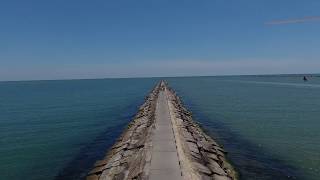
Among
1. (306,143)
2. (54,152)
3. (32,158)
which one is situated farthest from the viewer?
(306,143)

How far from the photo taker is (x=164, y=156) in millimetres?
16766

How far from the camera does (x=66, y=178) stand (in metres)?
18.0

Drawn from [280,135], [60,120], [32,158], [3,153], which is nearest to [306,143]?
→ [280,135]

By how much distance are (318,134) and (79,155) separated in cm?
1854

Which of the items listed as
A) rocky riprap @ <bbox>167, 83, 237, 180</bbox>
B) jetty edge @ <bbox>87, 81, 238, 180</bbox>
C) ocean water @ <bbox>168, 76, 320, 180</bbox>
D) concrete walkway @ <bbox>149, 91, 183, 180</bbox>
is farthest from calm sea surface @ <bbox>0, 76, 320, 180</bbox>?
concrete walkway @ <bbox>149, 91, 183, 180</bbox>

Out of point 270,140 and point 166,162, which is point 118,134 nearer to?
point 270,140

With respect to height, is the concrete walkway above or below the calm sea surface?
above

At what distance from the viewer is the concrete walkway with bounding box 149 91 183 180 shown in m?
13.9

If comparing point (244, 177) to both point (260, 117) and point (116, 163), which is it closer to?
point (116, 163)

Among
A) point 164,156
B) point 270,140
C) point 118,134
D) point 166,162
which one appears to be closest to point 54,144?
point 118,134

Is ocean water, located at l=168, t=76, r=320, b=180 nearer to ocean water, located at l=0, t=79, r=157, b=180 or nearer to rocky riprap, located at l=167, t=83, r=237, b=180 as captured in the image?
rocky riprap, located at l=167, t=83, r=237, b=180

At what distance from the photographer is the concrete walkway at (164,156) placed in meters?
13.9

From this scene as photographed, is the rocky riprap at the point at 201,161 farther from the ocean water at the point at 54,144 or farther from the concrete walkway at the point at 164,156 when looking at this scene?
the ocean water at the point at 54,144

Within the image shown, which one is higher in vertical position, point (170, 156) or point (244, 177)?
point (170, 156)
